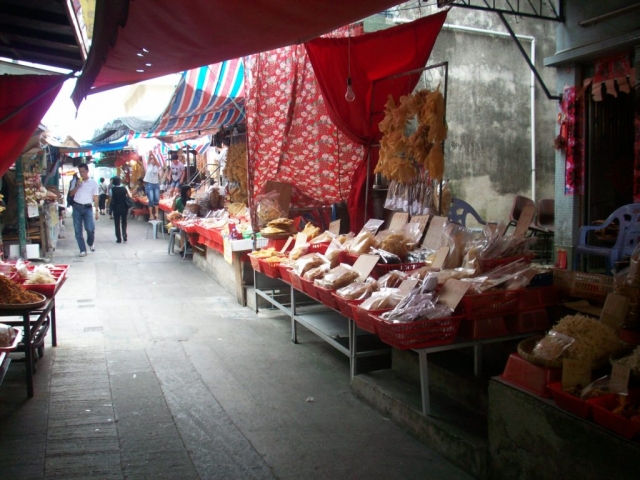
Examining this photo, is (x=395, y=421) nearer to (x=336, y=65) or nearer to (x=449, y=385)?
(x=449, y=385)

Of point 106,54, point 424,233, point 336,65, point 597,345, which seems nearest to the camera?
point 597,345

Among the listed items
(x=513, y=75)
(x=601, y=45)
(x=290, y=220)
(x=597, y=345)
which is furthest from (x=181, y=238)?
(x=597, y=345)

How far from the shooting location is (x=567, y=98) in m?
7.50

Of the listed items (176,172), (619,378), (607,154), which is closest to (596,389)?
(619,378)

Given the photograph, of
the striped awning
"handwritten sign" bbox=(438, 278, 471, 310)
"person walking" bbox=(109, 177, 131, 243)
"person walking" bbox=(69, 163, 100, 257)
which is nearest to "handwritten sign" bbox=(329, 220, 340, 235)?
"handwritten sign" bbox=(438, 278, 471, 310)

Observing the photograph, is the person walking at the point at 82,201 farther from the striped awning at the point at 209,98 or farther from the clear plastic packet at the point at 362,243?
the clear plastic packet at the point at 362,243

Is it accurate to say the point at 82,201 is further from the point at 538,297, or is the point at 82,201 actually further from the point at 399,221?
the point at 538,297

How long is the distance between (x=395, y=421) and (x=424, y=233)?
2.01 m

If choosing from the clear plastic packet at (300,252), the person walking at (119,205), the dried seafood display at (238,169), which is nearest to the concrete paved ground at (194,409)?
the clear plastic packet at (300,252)

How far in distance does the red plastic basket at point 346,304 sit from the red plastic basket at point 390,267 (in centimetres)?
49

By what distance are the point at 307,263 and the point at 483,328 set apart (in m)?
2.09

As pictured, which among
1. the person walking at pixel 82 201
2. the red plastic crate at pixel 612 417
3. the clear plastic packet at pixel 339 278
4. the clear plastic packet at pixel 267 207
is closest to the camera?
the red plastic crate at pixel 612 417

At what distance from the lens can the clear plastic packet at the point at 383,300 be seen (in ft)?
12.4

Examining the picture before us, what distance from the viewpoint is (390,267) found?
4629 mm
